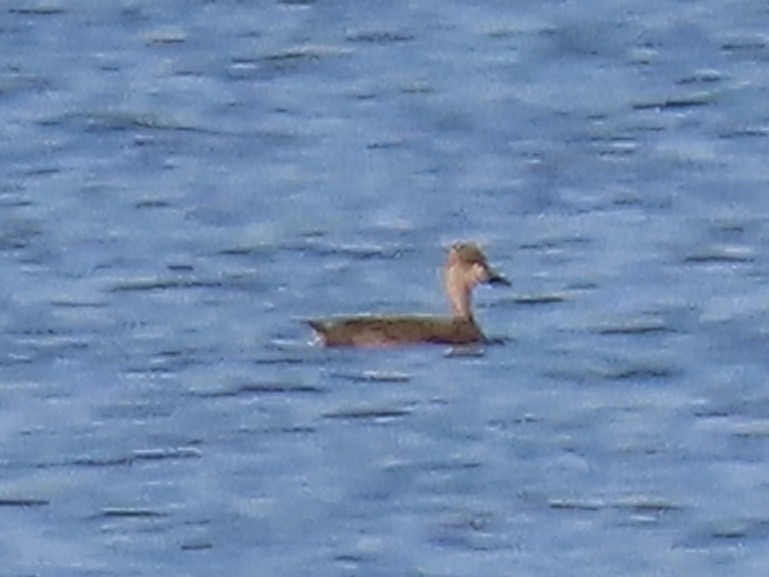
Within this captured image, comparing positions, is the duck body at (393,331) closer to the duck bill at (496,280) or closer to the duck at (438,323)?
the duck at (438,323)

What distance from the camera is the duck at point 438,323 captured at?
1791cm

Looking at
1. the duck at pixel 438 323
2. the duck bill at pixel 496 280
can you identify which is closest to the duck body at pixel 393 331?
the duck at pixel 438 323

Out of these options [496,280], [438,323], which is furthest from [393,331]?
[496,280]

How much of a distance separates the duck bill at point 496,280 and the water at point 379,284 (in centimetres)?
6

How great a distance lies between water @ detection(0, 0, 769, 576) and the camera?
15906 millimetres

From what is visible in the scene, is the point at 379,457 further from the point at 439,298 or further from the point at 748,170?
the point at 748,170

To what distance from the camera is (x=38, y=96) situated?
22.0 m

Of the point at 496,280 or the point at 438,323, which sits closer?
the point at 438,323

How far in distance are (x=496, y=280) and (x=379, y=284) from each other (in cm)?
50

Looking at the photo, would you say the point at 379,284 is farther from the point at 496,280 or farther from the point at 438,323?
the point at 438,323

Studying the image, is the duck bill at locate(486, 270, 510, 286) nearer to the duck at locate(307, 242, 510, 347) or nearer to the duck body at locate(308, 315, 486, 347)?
the duck at locate(307, 242, 510, 347)

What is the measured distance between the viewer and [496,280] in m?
18.7

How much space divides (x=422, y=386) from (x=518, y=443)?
1007 millimetres

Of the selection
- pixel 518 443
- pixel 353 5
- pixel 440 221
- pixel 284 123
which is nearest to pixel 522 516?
pixel 518 443
